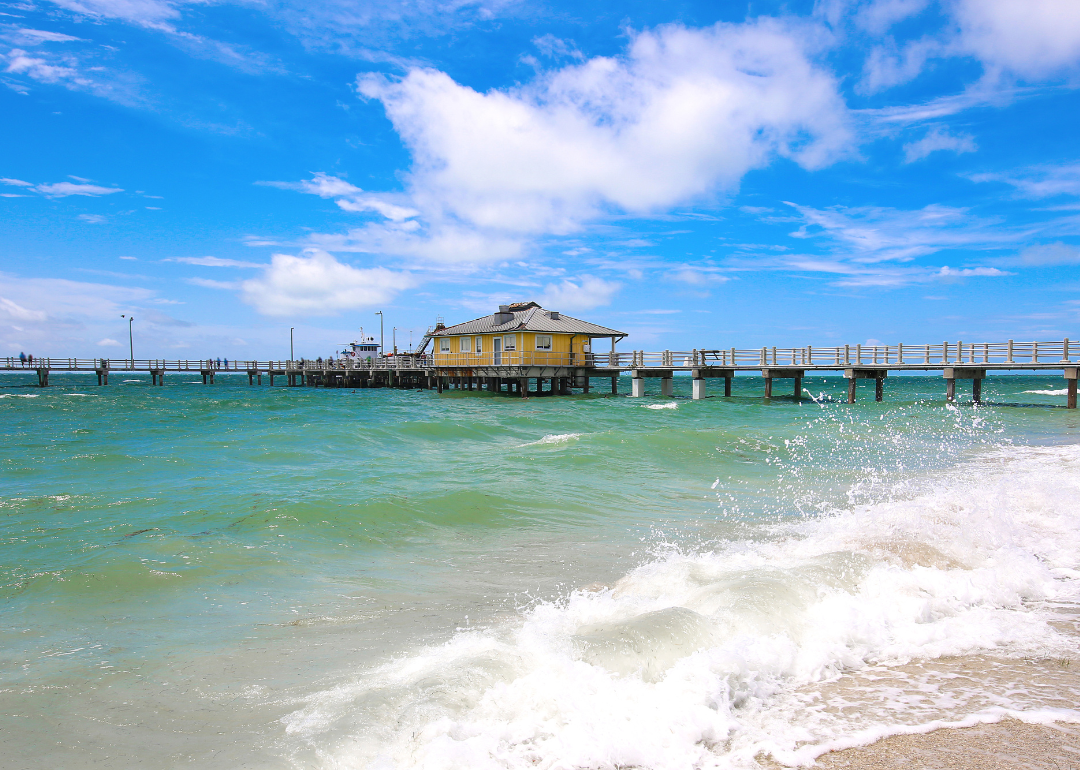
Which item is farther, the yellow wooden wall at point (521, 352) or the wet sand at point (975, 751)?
the yellow wooden wall at point (521, 352)

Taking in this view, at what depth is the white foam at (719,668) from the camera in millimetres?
3232

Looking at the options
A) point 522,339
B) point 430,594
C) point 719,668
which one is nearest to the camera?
point 719,668

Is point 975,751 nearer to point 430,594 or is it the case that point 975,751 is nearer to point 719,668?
point 719,668

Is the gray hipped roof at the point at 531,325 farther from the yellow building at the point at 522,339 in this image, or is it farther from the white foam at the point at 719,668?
the white foam at the point at 719,668

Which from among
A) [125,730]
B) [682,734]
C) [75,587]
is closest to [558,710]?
[682,734]

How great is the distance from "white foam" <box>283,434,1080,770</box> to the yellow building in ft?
Result: 108

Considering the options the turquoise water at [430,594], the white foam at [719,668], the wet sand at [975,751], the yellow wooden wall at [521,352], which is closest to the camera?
the wet sand at [975,751]

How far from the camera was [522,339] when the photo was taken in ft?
127

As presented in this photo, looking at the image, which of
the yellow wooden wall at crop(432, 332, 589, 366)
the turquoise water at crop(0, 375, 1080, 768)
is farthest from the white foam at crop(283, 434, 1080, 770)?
the yellow wooden wall at crop(432, 332, 589, 366)

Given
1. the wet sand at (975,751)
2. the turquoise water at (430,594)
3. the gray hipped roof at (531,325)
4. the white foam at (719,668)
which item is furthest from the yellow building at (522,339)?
the wet sand at (975,751)

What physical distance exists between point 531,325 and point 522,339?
119cm

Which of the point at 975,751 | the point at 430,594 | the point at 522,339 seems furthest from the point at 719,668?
the point at 522,339

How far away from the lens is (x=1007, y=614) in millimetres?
4785

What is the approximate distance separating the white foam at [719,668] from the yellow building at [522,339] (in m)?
33.0
